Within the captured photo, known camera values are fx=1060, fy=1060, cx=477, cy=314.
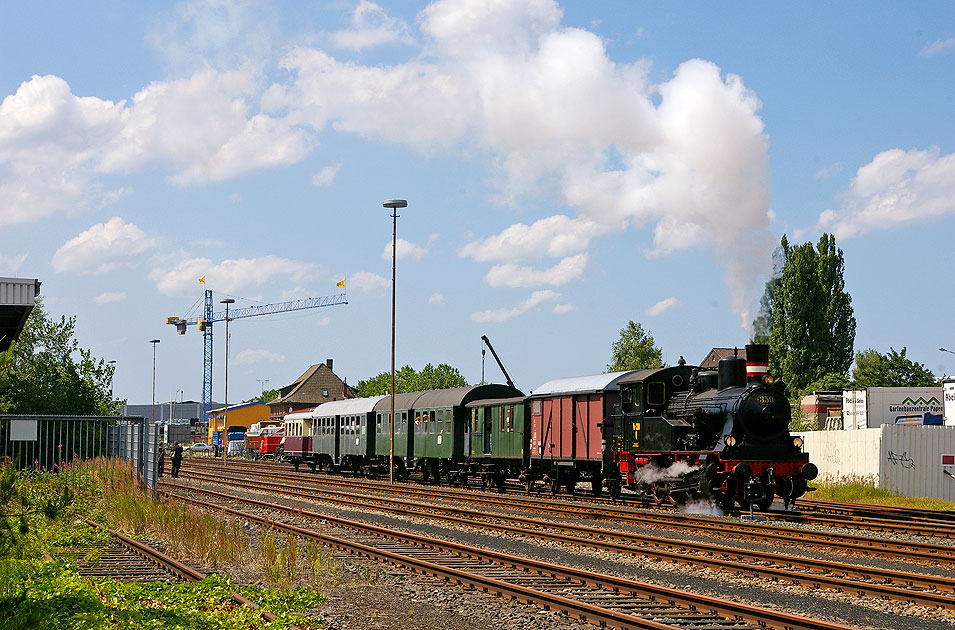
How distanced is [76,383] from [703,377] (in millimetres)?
25885

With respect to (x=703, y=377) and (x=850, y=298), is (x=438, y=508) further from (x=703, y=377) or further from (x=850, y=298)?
(x=850, y=298)

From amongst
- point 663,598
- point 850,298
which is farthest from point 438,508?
point 850,298

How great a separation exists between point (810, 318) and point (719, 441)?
50.7m

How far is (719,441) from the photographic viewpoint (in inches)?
868

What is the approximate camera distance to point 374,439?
142 ft

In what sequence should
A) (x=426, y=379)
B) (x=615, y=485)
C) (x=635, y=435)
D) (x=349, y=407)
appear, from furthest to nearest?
(x=426, y=379)
(x=349, y=407)
(x=615, y=485)
(x=635, y=435)

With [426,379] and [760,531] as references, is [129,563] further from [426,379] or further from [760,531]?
[426,379]

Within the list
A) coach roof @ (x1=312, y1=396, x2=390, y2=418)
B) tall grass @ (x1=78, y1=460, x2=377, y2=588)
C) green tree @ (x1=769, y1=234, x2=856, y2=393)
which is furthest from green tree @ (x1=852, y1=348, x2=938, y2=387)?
tall grass @ (x1=78, y1=460, x2=377, y2=588)

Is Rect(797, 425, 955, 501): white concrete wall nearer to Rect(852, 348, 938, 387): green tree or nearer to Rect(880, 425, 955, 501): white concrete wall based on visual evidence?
Rect(880, 425, 955, 501): white concrete wall

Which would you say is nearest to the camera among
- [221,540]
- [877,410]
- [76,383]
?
[221,540]

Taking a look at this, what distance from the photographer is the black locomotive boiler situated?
21.7 meters

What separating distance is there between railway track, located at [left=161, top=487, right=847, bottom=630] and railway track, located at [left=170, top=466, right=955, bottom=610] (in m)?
2.01

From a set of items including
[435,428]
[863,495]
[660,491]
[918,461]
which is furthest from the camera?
[435,428]

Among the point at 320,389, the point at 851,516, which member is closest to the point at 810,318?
the point at 851,516
